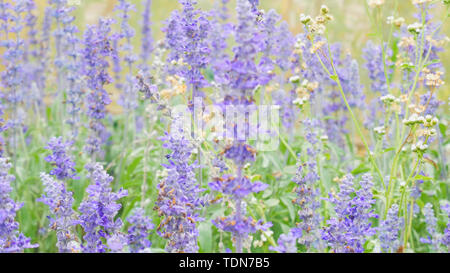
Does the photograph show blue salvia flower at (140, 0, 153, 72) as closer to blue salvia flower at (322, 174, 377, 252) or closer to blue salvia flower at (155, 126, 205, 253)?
blue salvia flower at (155, 126, 205, 253)

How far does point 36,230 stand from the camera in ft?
16.0

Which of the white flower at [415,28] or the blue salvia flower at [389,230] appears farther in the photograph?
the white flower at [415,28]

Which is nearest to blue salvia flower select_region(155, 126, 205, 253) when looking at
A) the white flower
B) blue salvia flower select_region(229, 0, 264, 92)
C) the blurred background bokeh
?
blue salvia flower select_region(229, 0, 264, 92)

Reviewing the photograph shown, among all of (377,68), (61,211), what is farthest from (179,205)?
(377,68)

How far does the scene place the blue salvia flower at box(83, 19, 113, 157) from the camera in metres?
4.51

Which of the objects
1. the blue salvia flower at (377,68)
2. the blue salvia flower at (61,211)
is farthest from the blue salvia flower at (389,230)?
the blue salvia flower at (377,68)

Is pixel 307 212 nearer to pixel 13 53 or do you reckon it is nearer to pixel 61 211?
pixel 61 211

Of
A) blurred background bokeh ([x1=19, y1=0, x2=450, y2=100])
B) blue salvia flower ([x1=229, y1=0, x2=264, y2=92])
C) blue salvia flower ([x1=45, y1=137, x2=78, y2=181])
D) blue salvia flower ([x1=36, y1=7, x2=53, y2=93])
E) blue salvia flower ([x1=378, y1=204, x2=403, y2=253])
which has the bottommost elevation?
blue salvia flower ([x1=378, y1=204, x2=403, y2=253])

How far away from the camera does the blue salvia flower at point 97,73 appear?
4512mm

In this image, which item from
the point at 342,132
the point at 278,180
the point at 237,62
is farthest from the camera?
the point at 342,132

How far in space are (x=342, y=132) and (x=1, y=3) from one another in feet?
13.1

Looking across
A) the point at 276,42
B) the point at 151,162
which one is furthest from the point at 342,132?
the point at 151,162

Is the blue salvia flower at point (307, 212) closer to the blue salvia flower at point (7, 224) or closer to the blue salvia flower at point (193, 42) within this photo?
the blue salvia flower at point (193, 42)
